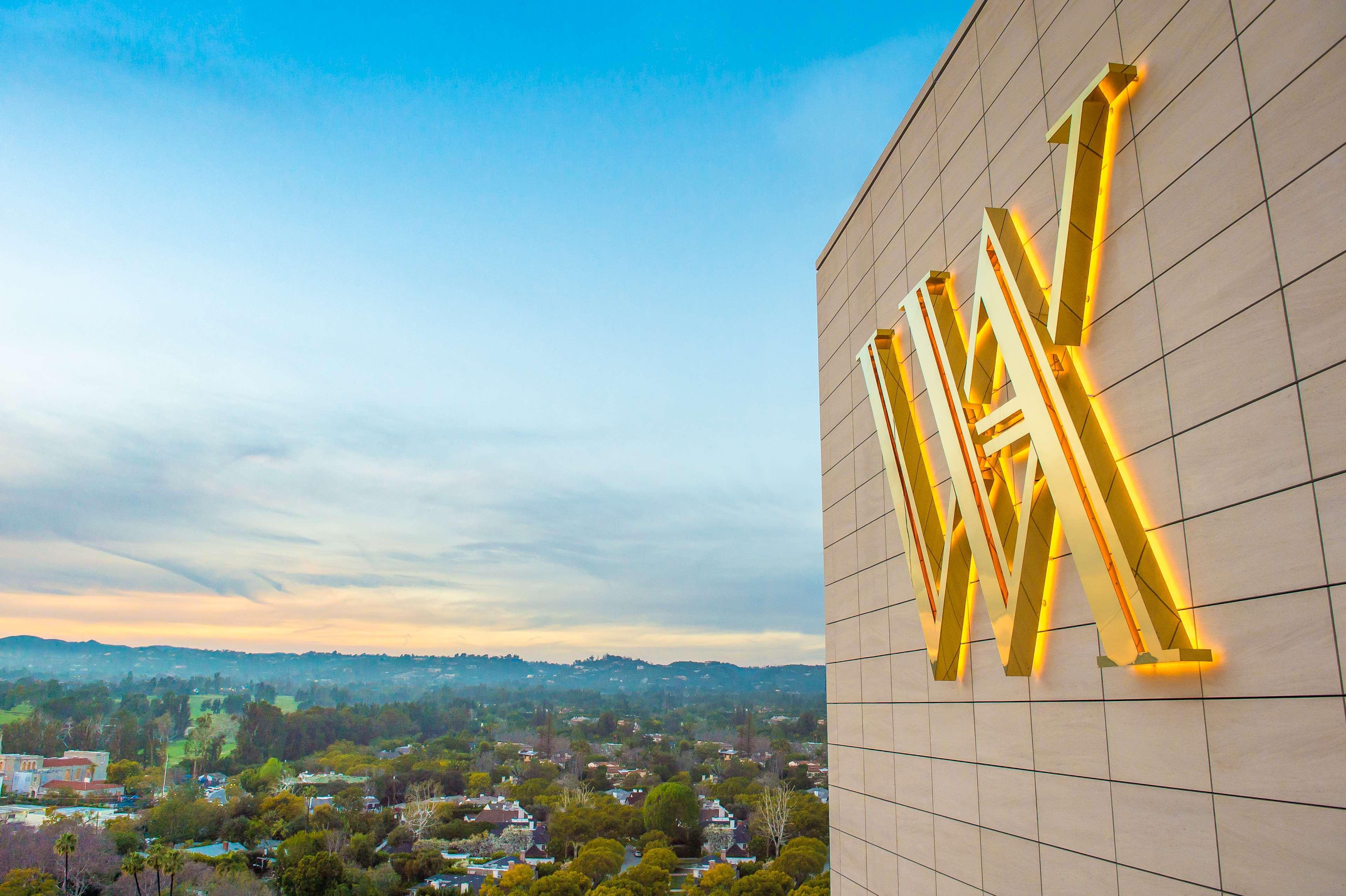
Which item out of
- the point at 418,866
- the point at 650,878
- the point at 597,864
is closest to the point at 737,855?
the point at 650,878

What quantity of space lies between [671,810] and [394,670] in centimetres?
4910

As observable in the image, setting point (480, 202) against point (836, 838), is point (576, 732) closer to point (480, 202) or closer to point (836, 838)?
point (480, 202)

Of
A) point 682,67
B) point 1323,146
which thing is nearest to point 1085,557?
point 1323,146

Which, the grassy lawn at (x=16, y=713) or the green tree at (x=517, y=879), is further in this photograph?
the grassy lawn at (x=16, y=713)

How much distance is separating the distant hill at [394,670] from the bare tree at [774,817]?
21490 mm

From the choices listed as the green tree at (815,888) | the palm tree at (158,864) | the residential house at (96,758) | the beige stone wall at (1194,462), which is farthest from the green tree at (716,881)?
the residential house at (96,758)

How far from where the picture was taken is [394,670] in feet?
257

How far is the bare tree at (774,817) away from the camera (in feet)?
129

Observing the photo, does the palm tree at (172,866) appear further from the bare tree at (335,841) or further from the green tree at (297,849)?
the bare tree at (335,841)

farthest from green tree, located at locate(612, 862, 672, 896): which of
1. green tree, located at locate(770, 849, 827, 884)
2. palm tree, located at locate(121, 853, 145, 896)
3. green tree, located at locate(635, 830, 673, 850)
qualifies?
palm tree, located at locate(121, 853, 145, 896)

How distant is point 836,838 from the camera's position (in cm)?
1009

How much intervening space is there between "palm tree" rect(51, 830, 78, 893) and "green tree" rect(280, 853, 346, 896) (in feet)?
28.5

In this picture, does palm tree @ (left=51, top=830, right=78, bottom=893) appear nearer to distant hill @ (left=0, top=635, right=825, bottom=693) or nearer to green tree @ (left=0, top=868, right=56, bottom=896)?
green tree @ (left=0, top=868, right=56, bottom=896)

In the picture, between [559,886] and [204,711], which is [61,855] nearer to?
[559,886]
